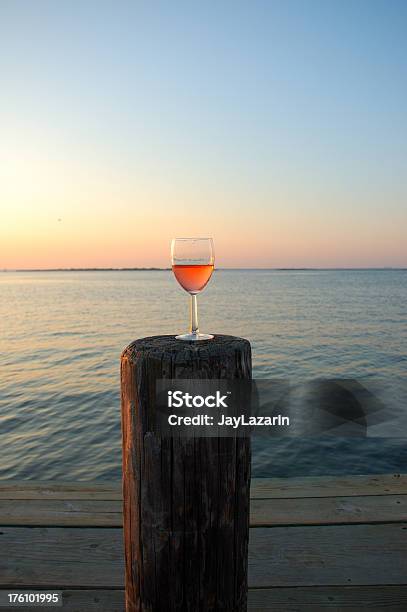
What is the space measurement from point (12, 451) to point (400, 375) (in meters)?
13.1

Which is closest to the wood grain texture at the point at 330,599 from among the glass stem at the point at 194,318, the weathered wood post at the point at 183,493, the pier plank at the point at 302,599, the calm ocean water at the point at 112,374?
the pier plank at the point at 302,599

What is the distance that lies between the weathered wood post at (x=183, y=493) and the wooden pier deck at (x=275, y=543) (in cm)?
111

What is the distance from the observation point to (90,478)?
8.59 metres

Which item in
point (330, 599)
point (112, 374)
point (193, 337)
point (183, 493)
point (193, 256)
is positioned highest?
point (193, 256)

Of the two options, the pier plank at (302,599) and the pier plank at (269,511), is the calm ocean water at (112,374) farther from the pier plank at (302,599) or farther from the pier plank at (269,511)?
the pier plank at (302,599)

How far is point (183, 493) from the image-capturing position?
1724 mm

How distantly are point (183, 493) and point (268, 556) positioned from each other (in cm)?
178

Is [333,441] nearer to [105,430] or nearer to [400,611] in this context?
[105,430]

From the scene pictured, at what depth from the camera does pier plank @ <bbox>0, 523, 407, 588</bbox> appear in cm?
292

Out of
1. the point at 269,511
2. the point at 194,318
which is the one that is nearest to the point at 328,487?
the point at 269,511

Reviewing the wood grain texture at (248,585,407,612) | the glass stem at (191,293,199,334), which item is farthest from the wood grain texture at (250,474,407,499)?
the glass stem at (191,293,199,334)

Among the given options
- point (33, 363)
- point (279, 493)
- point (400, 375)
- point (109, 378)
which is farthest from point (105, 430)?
point (400, 375)

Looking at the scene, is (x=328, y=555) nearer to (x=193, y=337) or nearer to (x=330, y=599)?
(x=330, y=599)

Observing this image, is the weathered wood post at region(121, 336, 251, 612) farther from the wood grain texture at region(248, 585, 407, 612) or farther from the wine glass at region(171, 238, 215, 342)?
the wood grain texture at region(248, 585, 407, 612)
